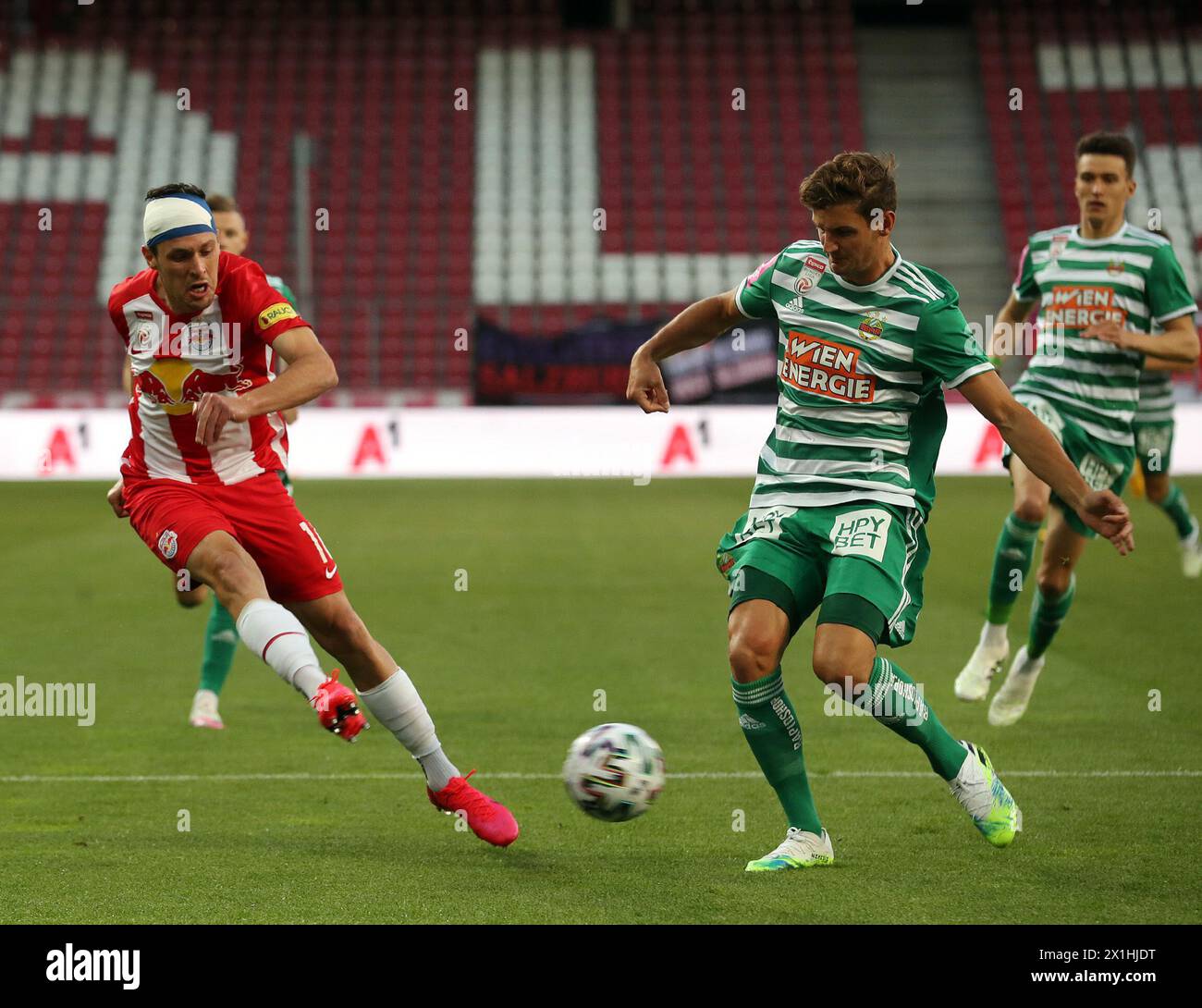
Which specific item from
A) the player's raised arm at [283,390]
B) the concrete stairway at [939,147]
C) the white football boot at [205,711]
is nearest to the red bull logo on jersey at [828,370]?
the player's raised arm at [283,390]

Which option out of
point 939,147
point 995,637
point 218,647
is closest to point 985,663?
point 995,637

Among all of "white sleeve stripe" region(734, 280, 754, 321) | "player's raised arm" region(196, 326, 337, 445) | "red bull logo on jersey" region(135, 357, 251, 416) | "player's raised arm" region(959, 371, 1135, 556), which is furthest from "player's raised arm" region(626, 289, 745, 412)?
"red bull logo on jersey" region(135, 357, 251, 416)

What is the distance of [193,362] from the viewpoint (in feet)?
16.7

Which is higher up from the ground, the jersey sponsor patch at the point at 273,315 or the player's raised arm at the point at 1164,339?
A: the player's raised arm at the point at 1164,339

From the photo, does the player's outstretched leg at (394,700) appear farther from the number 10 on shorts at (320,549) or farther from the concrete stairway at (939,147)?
the concrete stairway at (939,147)

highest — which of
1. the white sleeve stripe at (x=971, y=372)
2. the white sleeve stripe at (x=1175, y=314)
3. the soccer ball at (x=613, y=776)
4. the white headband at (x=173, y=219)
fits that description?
the white sleeve stripe at (x=1175, y=314)

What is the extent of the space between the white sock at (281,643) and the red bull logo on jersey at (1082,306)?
383cm

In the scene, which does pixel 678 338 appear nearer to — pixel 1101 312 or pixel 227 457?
pixel 227 457

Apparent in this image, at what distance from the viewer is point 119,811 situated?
5.45m

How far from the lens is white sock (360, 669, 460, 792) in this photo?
16.6 ft

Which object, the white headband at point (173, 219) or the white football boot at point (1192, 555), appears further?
the white football boot at point (1192, 555)

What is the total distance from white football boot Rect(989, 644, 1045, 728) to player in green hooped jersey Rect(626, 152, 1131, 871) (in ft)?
7.11

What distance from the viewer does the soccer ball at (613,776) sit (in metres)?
4.76
